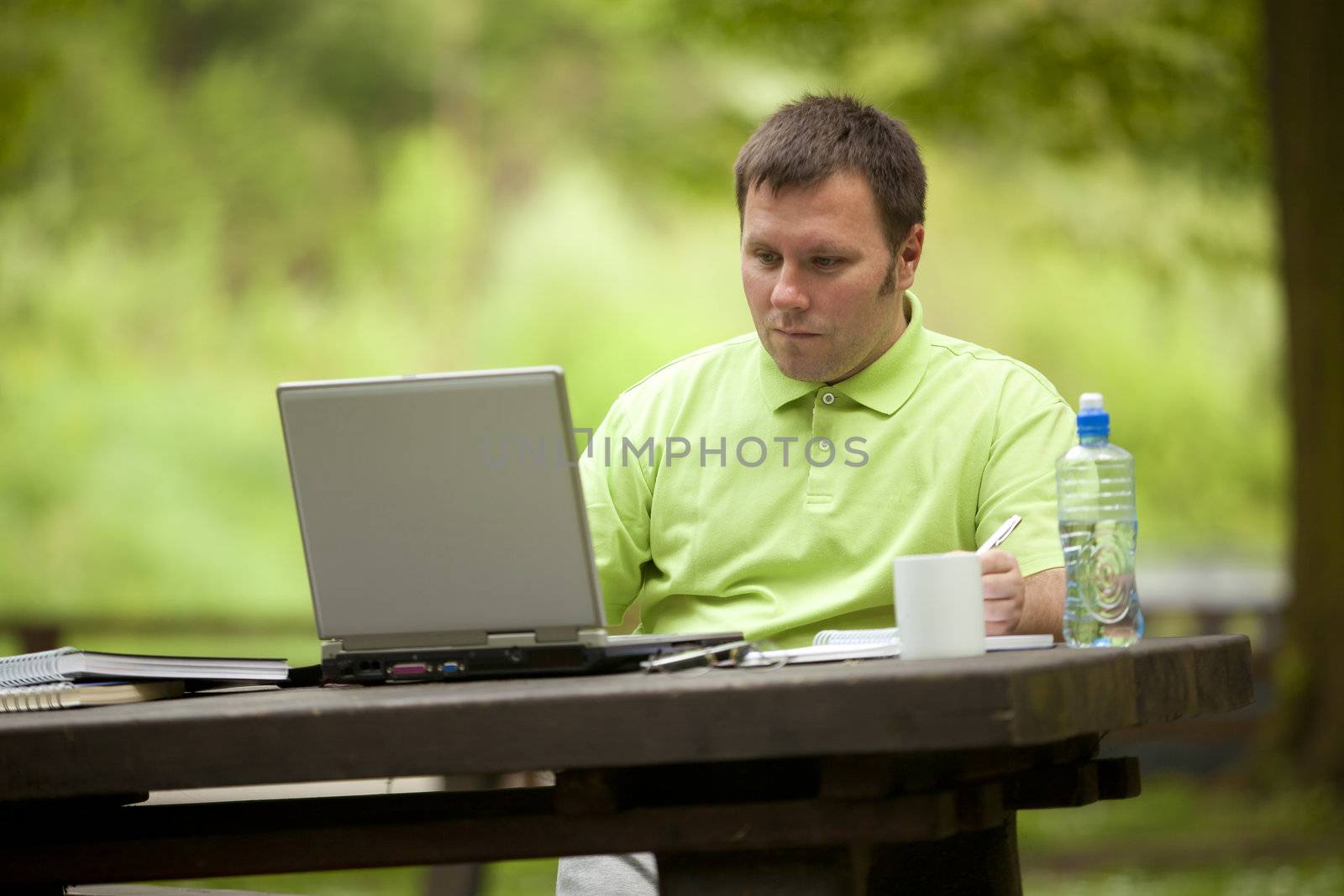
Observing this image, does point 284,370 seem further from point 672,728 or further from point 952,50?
point 672,728

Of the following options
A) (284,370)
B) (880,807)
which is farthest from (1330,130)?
(284,370)

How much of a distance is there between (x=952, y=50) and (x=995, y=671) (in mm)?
6284

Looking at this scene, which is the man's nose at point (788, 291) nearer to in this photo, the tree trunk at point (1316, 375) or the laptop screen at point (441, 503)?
the laptop screen at point (441, 503)

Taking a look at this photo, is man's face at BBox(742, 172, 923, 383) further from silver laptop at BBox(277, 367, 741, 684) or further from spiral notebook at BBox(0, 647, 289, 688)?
spiral notebook at BBox(0, 647, 289, 688)

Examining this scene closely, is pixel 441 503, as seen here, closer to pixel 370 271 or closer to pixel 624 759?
pixel 624 759

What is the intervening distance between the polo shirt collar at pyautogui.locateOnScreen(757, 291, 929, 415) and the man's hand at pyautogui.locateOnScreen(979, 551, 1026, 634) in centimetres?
48

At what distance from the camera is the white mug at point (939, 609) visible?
4.92 feet

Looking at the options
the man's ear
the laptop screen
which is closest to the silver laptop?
the laptop screen

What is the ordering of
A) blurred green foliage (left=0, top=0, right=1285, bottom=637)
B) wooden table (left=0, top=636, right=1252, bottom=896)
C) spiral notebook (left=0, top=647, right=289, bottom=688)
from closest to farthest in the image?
wooden table (left=0, top=636, right=1252, bottom=896)
spiral notebook (left=0, top=647, right=289, bottom=688)
blurred green foliage (left=0, top=0, right=1285, bottom=637)

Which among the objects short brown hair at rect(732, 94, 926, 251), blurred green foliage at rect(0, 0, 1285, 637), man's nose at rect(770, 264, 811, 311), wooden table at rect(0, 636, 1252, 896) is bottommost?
wooden table at rect(0, 636, 1252, 896)

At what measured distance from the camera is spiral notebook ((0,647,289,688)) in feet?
5.32

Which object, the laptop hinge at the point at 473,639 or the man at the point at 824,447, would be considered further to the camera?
the man at the point at 824,447

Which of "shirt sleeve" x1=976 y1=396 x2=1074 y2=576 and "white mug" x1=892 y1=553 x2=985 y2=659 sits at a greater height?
"shirt sleeve" x1=976 y1=396 x2=1074 y2=576

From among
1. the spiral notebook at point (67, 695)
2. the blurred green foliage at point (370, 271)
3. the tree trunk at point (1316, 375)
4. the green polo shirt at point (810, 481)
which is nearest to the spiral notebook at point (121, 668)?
the spiral notebook at point (67, 695)
